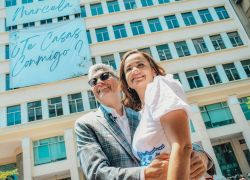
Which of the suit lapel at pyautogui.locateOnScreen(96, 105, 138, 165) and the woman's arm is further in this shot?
the suit lapel at pyautogui.locateOnScreen(96, 105, 138, 165)

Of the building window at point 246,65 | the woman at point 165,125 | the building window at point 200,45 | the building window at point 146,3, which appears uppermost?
the building window at point 146,3

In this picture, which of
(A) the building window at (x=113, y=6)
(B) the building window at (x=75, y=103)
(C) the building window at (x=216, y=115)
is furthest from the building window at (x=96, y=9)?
(C) the building window at (x=216, y=115)

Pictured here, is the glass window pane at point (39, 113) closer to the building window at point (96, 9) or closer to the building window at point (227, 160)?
the building window at point (96, 9)

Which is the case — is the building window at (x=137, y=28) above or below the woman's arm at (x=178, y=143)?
above

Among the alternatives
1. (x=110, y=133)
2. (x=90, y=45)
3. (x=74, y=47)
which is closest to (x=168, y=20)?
(x=90, y=45)

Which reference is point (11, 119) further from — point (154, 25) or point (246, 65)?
point (246, 65)

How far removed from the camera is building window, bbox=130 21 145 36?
61.9 feet

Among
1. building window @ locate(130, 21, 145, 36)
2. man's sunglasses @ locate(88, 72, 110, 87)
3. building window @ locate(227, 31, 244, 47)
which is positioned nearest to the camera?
man's sunglasses @ locate(88, 72, 110, 87)

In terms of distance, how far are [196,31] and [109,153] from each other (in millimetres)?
18846

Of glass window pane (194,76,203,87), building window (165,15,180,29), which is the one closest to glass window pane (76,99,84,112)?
glass window pane (194,76,203,87)

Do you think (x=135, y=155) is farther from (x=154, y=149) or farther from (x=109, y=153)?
(x=154, y=149)

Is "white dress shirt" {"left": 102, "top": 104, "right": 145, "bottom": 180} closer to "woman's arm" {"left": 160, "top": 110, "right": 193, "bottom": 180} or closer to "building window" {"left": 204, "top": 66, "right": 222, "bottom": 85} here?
"woman's arm" {"left": 160, "top": 110, "right": 193, "bottom": 180}

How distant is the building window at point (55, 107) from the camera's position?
15.9 metres

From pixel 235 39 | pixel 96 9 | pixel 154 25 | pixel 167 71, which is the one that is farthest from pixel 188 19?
pixel 96 9
